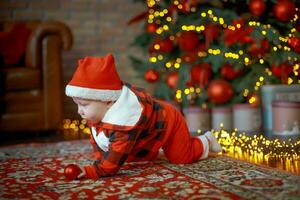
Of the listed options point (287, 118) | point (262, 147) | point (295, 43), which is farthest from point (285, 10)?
point (262, 147)

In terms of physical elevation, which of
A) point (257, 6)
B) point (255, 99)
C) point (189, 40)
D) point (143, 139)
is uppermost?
point (257, 6)

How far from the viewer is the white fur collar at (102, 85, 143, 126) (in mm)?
1316

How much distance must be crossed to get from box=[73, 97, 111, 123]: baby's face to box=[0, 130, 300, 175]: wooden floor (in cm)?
61

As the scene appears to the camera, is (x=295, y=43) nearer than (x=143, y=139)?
No

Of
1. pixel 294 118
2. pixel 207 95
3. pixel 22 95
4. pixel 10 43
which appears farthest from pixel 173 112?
pixel 10 43

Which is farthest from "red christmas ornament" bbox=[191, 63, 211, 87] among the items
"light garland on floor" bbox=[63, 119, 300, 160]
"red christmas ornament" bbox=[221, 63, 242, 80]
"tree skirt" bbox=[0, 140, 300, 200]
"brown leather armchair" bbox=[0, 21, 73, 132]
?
"tree skirt" bbox=[0, 140, 300, 200]

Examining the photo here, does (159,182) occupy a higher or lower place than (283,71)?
lower

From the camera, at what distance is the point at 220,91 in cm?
247

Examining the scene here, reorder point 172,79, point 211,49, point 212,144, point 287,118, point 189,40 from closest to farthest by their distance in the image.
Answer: point 212,144, point 287,118, point 211,49, point 189,40, point 172,79

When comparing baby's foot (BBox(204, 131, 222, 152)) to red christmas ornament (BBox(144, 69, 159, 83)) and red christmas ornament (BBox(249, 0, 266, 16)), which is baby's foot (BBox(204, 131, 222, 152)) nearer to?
red christmas ornament (BBox(249, 0, 266, 16))

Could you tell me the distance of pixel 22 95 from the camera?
267 centimetres

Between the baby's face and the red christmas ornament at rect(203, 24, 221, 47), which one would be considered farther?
the red christmas ornament at rect(203, 24, 221, 47)

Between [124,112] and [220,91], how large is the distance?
1260 millimetres

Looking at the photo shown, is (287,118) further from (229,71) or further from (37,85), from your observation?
(37,85)
